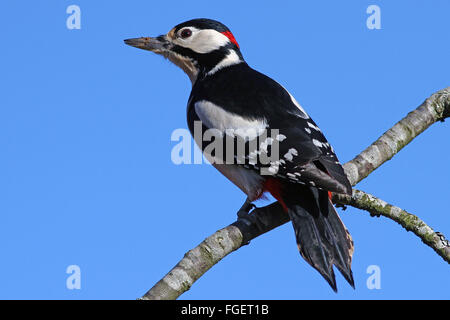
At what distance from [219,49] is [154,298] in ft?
9.49

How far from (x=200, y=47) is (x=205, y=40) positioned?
80 millimetres

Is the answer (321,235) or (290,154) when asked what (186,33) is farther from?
(321,235)

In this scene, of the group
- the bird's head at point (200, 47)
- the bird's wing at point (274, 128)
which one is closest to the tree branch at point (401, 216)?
the bird's wing at point (274, 128)

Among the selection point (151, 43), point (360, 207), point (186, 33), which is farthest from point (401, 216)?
point (151, 43)

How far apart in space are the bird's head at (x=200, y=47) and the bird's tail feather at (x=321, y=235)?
5.67 feet

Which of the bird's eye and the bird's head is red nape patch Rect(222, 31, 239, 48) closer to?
the bird's head

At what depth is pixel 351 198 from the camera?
4.63 metres

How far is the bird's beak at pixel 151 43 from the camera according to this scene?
5902mm

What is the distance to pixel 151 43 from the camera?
19.6 feet

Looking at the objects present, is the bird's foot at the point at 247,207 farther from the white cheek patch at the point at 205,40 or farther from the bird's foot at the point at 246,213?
the white cheek patch at the point at 205,40

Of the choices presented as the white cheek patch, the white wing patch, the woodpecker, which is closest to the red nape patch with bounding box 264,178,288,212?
the woodpecker
